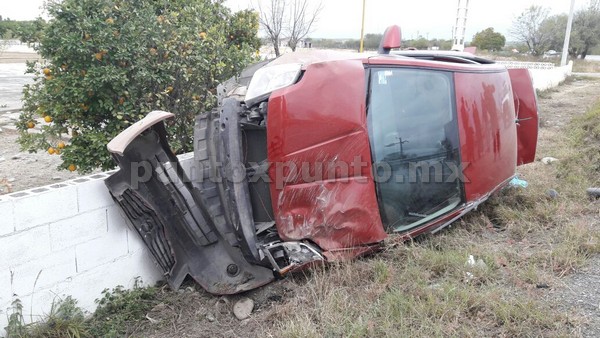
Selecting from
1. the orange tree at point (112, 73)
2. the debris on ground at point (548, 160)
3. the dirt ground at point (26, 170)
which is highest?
the orange tree at point (112, 73)

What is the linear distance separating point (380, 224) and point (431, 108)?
0.93 meters

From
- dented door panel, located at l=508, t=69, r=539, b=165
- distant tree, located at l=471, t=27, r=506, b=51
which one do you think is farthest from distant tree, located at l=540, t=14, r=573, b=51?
dented door panel, located at l=508, t=69, r=539, b=165

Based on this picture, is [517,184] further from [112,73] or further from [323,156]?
[112,73]

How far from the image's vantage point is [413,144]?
3.20 m

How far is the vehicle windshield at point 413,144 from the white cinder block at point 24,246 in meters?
2.05

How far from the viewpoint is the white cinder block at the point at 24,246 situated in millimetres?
2385

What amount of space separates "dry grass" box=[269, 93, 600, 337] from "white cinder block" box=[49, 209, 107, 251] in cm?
124

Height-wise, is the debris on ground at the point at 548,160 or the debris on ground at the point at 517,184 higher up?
the debris on ground at the point at 517,184

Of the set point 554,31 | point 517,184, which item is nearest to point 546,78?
point 517,184

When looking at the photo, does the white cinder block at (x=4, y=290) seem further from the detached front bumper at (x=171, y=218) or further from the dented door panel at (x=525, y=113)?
the dented door panel at (x=525, y=113)

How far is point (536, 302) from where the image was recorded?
98.9 inches

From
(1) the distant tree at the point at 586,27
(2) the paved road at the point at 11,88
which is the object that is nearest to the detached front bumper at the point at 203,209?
(2) the paved road at the point at 11,88

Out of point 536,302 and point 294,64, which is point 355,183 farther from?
point 536,302

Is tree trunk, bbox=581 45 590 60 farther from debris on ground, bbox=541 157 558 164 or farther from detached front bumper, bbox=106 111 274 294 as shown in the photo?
detached front bumper, bbox=106 111 274 294
